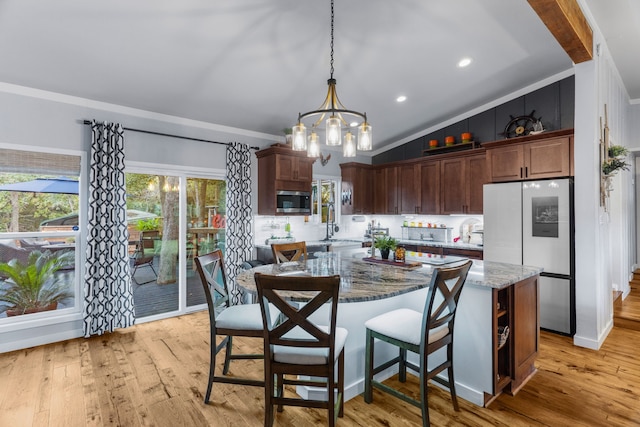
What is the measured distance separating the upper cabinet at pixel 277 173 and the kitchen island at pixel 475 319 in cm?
228

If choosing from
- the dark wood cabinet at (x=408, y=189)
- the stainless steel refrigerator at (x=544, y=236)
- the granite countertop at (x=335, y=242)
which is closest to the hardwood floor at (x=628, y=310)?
the stainless steel refrigerator at (x=544, y=236)

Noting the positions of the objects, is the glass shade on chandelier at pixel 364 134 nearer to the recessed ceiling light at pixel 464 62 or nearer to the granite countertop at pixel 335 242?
the recessed ceiling light at pixel 464 62

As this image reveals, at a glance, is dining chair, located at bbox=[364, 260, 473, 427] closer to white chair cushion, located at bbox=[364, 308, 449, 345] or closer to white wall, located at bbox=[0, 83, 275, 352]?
white chair cushion, located at bbox=[364, 308, 449, 345]

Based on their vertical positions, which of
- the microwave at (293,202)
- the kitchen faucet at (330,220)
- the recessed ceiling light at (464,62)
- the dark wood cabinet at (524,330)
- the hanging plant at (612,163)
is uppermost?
the recessed ceiling light at (464,62)

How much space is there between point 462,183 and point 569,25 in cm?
266

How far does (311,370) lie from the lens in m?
1.80

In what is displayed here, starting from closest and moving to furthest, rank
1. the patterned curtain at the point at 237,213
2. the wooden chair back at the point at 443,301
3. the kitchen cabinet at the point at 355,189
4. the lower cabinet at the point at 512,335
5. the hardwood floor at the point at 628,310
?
the wooden chair back at the point at 443,301, the lower cabinet at the point at 512,335, the hardwood floor at the point at 628,310, the patterned curtain at the point at 237,213, the kitchen cabinet at the point at 355,189

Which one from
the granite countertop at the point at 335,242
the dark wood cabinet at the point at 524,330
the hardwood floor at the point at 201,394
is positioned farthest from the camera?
the granite countertop at the point at 335,242

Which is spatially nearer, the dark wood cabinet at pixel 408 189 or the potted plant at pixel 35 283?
the potted plant at pixel 35 283

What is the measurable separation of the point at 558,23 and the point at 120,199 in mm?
4583

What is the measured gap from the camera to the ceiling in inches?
105

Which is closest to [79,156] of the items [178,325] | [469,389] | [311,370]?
[178,325]

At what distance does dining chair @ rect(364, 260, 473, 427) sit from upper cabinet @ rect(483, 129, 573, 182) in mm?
2425

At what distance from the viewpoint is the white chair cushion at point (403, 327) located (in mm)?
2098
